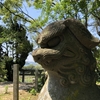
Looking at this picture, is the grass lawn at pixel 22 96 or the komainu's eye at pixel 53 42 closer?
the komainu's eye at pixel 53 42

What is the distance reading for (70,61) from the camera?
1847 millimetres

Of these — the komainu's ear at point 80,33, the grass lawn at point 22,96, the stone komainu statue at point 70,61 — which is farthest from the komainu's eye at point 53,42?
the grass lawn at point 22,96

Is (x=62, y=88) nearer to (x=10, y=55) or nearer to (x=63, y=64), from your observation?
(x=63, y=64)

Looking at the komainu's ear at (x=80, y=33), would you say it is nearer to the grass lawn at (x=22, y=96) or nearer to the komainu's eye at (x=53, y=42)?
the komainu's eye at (x=53, y=42)

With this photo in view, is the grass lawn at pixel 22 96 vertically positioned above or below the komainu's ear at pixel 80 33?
below

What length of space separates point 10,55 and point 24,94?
7027 mm

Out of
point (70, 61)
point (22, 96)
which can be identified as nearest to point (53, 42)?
point (70, 61)

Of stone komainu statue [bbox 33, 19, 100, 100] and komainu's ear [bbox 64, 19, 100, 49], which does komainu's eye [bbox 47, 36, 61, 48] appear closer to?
stone komainu statue [bbox 33, 19, 100, 100]

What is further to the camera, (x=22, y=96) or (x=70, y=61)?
(x=22, y=96)

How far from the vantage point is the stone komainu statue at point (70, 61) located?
5.98ft

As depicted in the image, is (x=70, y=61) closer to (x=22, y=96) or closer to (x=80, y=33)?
(x=80, y=33)

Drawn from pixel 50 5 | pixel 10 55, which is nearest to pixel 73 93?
pixel 50 5

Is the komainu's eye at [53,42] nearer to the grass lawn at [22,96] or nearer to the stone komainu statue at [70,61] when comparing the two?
the stone komainu statue at [70,61]

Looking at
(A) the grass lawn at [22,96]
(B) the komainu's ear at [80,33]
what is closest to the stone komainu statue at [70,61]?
(B) the komainu's ear at [80,33]
